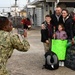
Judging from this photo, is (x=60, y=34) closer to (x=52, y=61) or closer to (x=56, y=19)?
(x=56, y=19)

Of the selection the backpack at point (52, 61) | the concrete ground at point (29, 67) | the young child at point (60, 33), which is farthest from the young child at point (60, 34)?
the concrete ground at point (29, 67)

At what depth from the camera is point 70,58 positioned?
814 centimetres

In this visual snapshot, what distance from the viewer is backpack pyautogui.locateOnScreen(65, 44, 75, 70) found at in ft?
26.5

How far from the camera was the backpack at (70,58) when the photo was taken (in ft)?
26.5

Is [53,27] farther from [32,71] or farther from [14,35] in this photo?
[14,35]

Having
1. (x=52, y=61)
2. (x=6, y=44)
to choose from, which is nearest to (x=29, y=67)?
(x=52, y=61)

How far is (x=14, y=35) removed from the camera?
3.67 metres

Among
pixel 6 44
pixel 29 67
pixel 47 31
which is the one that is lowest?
pixel 29 67

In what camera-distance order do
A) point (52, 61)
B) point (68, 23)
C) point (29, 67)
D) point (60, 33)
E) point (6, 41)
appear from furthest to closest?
1. point (29, 67)
2. point (60, 33)
3. point (68, 23)
4. point (52, 61)
5. point (6, 41)

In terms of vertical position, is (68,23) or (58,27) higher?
(68,23)

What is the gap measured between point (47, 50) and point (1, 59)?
4.94 m

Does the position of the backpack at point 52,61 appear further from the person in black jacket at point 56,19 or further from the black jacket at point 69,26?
the person in black jacket at point 56,19

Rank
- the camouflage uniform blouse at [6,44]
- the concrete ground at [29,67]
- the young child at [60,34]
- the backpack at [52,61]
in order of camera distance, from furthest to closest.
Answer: the young child at [60,34]
the backpack at [52,61]
the concrete ground at [29,67]
the camouflage uniform blouse at [6,44]

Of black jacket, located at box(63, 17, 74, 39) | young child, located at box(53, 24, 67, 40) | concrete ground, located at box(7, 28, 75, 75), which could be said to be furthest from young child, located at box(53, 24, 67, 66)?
concrete ground, located at box(7, 28, 75, 75)
